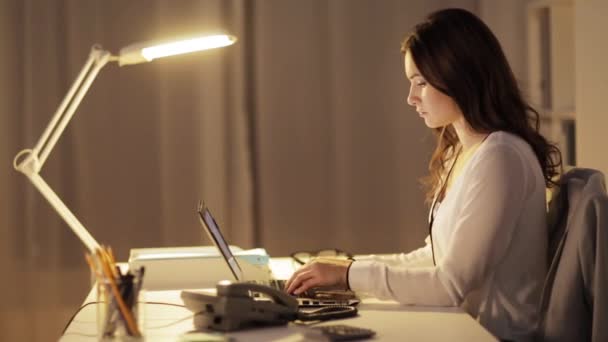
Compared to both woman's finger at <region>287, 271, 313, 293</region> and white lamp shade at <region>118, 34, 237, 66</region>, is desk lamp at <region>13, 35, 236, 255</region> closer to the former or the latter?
white lamp shade at <region>118, 34, 237, 66</region>

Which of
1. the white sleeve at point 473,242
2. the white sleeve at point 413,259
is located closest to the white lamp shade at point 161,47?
the white sleeve at point 413,259

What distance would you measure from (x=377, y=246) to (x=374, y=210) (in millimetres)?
141

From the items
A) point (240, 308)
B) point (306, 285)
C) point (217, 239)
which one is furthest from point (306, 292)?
point (240, 308)

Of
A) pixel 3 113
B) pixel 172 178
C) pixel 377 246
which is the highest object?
pixel 3 113

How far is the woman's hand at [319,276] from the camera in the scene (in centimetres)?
180

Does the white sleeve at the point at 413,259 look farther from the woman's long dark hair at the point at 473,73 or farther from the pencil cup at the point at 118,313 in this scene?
the pencil cup at the point at 118,313

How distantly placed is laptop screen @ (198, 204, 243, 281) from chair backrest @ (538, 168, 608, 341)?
652 millimetres

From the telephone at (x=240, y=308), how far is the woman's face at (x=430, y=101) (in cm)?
52

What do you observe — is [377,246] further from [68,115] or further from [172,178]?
[68,115]

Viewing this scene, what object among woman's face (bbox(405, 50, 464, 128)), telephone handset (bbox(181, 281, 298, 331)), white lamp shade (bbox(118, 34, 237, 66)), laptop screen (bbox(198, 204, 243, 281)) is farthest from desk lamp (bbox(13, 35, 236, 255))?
telephone handset (bbox(181, 281, 298, 331))

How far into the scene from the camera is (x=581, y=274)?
1651mm

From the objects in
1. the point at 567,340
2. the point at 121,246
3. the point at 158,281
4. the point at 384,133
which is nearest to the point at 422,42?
the point at 567,340

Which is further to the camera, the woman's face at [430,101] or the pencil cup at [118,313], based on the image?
the woman's face at [430,101]

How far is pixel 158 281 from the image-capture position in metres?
2.11
